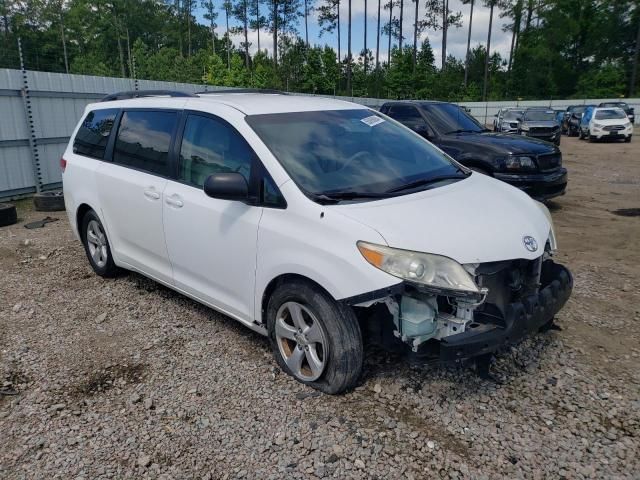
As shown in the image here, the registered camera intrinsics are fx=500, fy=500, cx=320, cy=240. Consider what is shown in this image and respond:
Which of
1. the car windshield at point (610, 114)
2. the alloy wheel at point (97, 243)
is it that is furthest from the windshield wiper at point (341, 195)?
the car windshield at point (610, 114)

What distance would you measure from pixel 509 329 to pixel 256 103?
7.75ft

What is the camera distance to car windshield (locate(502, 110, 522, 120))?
21.1m

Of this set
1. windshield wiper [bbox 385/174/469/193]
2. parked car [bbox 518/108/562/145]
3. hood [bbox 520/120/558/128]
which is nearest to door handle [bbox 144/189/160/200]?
windshield wiper [bbox 385/174/469/193]

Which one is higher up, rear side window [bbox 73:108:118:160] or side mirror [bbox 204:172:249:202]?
rear side window [bbox 73:108:118:160]

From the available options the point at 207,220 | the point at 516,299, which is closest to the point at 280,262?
the point at 207,220

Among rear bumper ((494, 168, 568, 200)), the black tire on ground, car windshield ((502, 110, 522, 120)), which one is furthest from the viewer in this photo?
car windshield ((502, 110, 522, 120))

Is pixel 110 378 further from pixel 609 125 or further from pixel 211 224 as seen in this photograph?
pixel 609 125

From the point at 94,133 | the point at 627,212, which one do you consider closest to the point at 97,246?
the point at 94,133

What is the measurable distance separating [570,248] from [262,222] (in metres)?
4.63

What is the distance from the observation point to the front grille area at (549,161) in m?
7.52

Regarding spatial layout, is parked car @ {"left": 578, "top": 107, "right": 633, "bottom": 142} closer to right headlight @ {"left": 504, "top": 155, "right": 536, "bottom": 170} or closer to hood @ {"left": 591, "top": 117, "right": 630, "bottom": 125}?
hood @ {"left": 591, "top": 117, "right": 630, "bottom": 125}

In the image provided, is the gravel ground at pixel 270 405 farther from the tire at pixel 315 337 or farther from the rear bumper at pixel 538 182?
the rear bumper at pixel 538 182

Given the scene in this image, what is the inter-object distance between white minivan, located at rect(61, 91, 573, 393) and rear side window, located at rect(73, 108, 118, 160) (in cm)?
53

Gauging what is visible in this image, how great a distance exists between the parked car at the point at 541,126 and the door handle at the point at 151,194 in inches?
699
